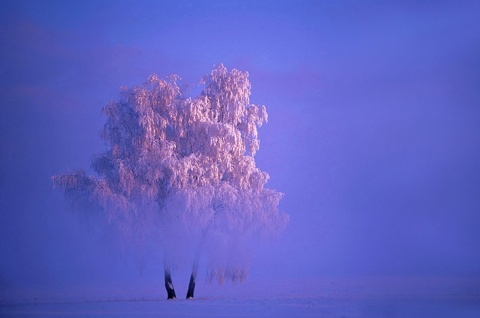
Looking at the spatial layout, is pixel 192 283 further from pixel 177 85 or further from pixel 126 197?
pixel 177 85

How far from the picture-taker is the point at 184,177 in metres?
12.7

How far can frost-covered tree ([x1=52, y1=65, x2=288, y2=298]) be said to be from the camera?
12.6m

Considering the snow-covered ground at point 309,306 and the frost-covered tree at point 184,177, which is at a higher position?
the frost-covered tree at point 184,177

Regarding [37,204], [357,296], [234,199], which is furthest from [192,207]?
[37,204]

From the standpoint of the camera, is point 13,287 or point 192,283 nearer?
point 192,283

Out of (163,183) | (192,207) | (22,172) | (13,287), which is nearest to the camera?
(192,207)

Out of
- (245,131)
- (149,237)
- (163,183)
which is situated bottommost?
(149,237)

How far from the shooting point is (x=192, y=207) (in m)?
12.5

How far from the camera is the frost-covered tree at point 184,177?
12.6 m

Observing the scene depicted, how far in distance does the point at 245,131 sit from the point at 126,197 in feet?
9.57

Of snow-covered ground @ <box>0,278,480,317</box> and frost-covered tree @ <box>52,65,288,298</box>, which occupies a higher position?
frost-covered tree @ <box>52,65,288,298</box>

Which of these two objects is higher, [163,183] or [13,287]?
[163,183]

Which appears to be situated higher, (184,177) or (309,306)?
(184,177)

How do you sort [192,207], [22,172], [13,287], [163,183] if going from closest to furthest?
1. [192,207]
2. [163,183]
3. [13,287]
4. [22,172]
